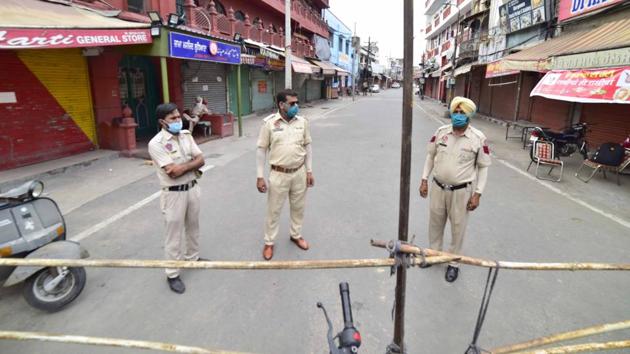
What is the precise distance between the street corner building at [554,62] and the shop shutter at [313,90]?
1368 cm

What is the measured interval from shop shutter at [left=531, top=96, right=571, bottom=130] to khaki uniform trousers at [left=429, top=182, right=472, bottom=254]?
10625mm

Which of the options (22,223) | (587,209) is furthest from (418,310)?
(587,209)

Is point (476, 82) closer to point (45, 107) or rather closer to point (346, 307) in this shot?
point (45, 107)

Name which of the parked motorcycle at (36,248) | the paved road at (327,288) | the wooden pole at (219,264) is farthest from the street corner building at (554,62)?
the parked motorcycle at (36,248)

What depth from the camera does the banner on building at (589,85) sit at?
21.8ft

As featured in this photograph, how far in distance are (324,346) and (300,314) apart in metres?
0.41

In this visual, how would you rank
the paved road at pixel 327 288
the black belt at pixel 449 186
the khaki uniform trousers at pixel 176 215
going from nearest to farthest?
the paved road at pixel 327 288 → the khaki uniform trousers at pixel 176 215 → the black belt at pixel 449 186

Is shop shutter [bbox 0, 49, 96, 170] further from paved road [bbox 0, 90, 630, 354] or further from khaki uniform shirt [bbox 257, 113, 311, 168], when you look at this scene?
khaki uniform shirt [bbox 257, 113, 311, 168]

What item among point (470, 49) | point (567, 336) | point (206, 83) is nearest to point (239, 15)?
point (206, 83)

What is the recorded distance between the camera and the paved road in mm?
2867

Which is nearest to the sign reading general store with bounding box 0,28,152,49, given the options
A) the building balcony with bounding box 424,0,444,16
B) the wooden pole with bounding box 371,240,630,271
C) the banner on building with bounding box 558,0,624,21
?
the wooden pole with bounding box 371,240,630,271

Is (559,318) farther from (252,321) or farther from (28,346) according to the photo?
(28,346)

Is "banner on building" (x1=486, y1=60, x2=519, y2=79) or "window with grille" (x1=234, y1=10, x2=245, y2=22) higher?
"window with grille" (x1=234, y1=10, x2=245, y2=22)

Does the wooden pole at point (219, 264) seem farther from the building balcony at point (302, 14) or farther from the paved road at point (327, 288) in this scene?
the building balcony at point (302, 14)
